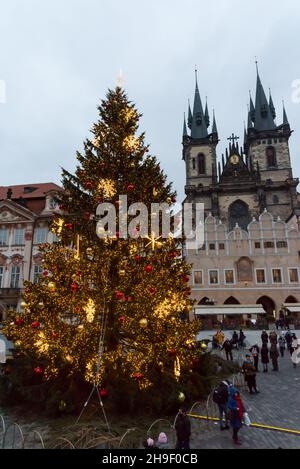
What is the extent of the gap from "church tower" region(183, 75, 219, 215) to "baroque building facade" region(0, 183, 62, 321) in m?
30.0

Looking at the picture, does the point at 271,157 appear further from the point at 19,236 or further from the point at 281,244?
the point at 19,236

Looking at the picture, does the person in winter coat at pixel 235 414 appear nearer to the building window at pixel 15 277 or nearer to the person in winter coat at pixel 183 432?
the person in winter coat at pixel 183 432

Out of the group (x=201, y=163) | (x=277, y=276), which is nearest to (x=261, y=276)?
(x=277, y=276)

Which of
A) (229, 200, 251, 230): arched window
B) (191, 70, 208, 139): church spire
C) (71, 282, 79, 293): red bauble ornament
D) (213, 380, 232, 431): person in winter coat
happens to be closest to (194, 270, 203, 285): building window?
(229, 200, 251, 230): arched window

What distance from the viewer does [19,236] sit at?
30359 millimetres

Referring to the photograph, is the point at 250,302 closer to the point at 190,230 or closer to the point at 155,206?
the point at 190,230

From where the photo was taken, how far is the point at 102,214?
34.9 feet

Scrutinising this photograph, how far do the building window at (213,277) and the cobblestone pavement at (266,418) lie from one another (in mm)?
23625

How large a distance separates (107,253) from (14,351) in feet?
15.0

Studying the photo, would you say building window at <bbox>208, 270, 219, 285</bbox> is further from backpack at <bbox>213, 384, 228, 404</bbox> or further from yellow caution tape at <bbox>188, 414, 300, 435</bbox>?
backpack at <bbox>213, 384, 228, 404</bbox>

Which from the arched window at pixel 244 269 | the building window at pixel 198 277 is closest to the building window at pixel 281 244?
the arched window at pixel 244 269

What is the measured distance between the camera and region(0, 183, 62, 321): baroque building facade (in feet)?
95.3
